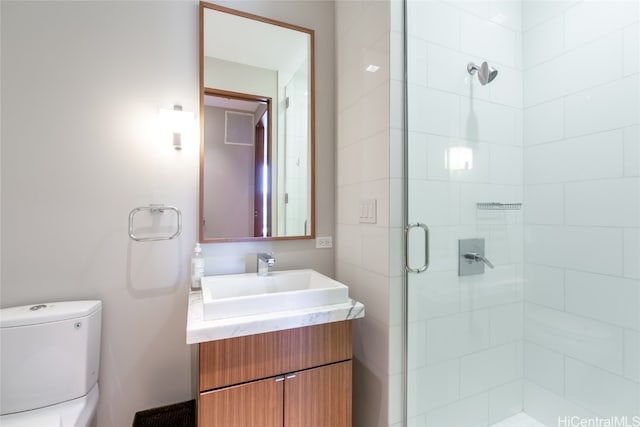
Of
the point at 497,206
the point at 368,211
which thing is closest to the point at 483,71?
the point at 497,206

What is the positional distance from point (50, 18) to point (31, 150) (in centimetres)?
60

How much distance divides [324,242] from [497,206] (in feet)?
3.16

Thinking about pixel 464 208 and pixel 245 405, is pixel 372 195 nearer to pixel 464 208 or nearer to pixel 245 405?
pixel 464 208

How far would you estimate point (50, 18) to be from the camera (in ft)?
4.37

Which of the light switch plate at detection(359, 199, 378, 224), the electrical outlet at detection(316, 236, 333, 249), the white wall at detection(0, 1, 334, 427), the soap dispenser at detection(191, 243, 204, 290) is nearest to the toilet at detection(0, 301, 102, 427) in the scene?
the white wall at detection(0, 1, 334, 427)

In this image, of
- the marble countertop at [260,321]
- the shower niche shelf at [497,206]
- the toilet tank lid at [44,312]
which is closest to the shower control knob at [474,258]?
the shower niche shelf at [497,206]

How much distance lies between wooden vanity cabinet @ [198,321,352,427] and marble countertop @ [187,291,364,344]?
4cm

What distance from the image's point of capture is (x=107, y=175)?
1.40m

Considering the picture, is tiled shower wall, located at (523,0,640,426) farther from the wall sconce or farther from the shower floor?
the wall sconce

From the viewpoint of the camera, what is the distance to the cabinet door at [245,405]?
1056mm

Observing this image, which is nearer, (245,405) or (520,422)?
(245,405)

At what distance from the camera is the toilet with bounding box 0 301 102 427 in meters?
1.14

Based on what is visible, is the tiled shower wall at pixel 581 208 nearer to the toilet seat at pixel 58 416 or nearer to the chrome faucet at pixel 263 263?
the chrome faucet at pixel 263 263

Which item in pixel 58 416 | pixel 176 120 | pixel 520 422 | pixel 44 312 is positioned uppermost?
pixel 176 120
